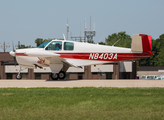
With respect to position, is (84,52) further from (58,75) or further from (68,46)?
(58,75)

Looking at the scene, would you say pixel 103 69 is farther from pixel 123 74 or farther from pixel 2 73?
pixel 2 73

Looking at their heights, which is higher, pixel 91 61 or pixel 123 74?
pixel 91 61

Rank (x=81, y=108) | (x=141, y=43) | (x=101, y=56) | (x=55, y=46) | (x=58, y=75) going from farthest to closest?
(x=58, y=75)
(x=101, y=56)
(x=55, y=46)
(x=141, y=43)
(x=81, y=108)

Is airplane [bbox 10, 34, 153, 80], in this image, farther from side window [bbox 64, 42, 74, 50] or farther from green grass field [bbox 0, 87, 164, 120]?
green grass field [bbox 0, 87, 164, 120]

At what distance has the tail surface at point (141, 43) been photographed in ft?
62.2

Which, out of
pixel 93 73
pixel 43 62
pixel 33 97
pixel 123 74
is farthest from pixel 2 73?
pixel 33 97

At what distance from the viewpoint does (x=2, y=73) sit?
48.2m

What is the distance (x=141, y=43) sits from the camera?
62.7ft

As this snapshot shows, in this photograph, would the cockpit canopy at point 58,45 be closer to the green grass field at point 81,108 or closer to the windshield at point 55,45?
the windshield at point 55,45

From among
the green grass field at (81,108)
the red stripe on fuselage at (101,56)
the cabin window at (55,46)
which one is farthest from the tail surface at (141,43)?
the green grass field at (81,108)

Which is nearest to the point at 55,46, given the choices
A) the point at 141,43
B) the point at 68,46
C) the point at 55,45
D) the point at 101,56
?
the point at 55,45

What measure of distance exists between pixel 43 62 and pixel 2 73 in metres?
30.4

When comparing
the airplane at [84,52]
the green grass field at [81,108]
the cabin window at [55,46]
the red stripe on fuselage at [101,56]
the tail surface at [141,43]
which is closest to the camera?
the green grass field at [81,108]

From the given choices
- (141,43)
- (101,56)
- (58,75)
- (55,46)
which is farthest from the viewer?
(58,75)
